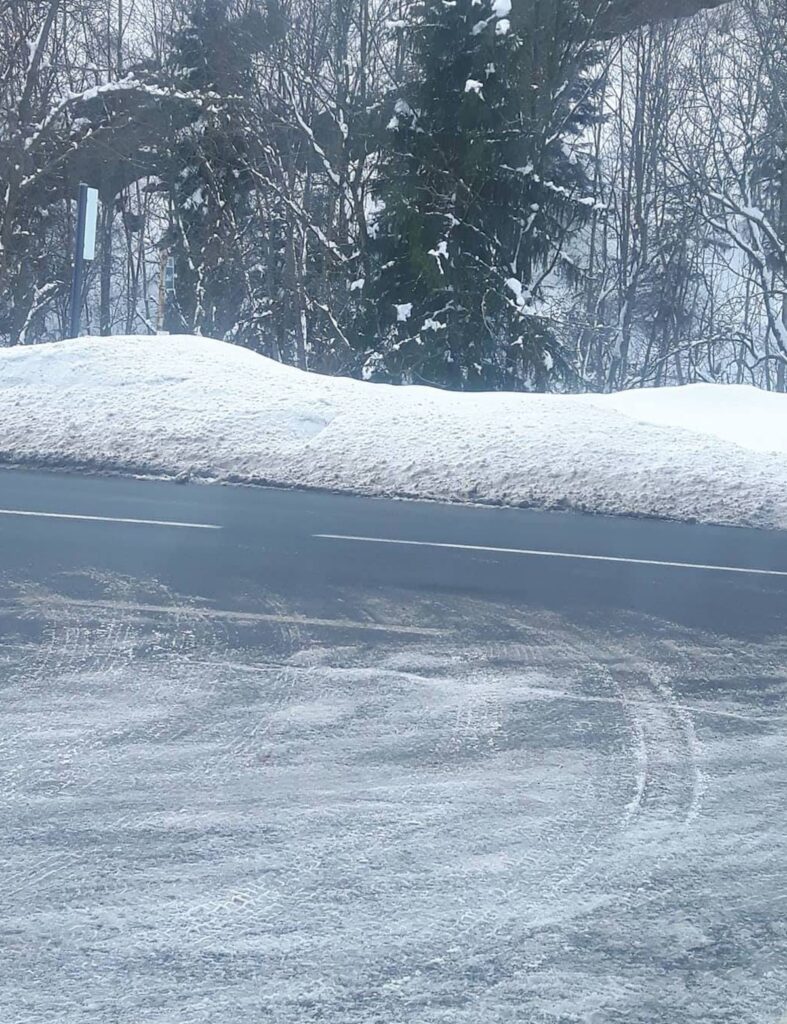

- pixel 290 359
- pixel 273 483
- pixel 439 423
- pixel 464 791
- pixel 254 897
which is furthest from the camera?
pixel 290 359

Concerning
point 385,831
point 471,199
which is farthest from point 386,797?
point 471,199

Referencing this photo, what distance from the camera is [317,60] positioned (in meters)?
32.9

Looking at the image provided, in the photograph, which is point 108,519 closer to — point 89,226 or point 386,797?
point 386,797

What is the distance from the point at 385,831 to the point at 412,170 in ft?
90.2

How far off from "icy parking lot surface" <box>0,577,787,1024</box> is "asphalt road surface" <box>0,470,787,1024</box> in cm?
1

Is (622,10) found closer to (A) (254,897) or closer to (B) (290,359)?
(B) (290,359)

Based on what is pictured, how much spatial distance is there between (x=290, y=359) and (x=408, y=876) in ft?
105

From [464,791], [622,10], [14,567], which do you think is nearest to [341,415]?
[14,567]

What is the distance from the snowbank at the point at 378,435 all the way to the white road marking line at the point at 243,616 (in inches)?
221

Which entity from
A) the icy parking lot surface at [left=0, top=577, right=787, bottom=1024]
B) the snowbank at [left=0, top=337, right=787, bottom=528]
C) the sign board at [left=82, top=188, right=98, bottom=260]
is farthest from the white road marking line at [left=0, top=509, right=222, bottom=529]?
the sign board at [left=82, top=188, right=98, bottom=260]

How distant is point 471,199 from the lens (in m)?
29.8

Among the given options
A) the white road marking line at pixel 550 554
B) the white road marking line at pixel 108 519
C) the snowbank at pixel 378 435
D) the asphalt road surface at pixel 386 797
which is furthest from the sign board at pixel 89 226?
the asphalt road surface at pixel 386 797

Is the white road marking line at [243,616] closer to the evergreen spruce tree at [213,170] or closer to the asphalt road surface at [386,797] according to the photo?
the asphalt road surface at [386,797]

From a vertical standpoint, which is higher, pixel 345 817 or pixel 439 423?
pixel 439 423
